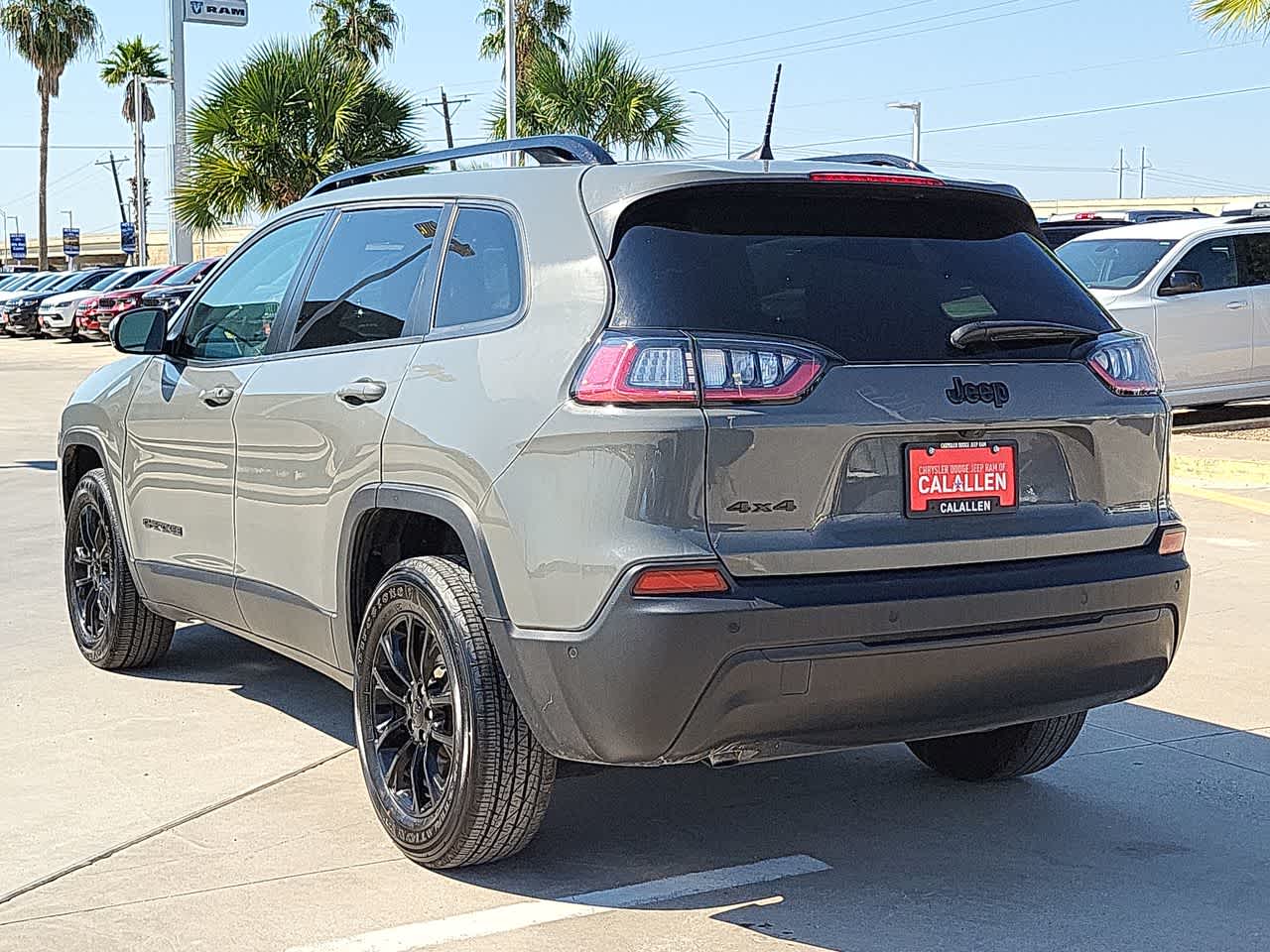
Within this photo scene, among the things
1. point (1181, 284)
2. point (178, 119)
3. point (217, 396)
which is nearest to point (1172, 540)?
point (217, 396)

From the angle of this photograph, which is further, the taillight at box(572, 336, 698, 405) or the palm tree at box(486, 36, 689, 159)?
the palm tree at box(486, 36, 689, 159)

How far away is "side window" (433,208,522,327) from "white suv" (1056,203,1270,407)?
10875mm

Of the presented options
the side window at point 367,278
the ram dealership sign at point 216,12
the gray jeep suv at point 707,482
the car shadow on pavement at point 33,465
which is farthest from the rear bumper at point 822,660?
Result: the ram dealership sign at point 216,12

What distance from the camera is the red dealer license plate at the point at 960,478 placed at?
3891mm

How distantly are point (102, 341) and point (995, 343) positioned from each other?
35.1m

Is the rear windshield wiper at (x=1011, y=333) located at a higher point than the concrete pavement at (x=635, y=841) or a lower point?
higher

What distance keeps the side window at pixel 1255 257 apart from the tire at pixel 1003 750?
11.2 m

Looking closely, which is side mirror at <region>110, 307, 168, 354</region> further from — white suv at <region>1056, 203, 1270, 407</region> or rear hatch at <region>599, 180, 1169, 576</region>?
white suv at <region>1056, 203, 1270, 407</region>

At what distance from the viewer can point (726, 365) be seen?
12.3 ft

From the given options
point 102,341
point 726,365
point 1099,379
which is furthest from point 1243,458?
point 102,341

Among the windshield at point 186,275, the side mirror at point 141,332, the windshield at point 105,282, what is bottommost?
the side mirror at point 141,332

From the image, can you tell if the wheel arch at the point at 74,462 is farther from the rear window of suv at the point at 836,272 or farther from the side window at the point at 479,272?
the rear window of suv at the point at 836,272

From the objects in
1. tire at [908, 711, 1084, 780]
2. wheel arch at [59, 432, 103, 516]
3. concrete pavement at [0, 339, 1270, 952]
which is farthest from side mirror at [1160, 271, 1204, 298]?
wheel arch at [59, 432, 103, 516]

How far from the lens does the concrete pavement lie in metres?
3.98
